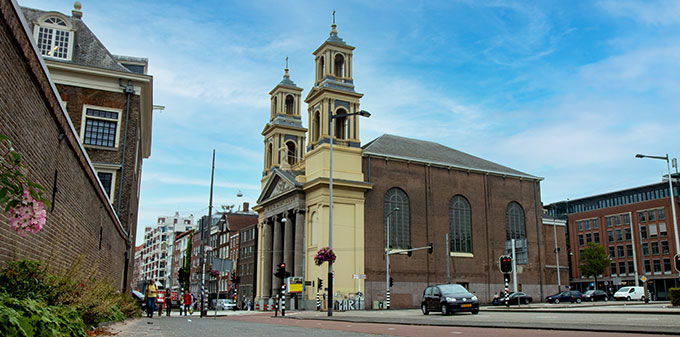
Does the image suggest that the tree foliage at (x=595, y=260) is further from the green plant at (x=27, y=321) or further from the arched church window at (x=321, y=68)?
the green plant at (x=27, y=321)

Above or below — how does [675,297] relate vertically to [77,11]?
below

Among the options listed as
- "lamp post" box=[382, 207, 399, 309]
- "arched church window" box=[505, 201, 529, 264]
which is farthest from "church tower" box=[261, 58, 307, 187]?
"arched church window" box=[505, 201, 529, 264]

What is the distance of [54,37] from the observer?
94.2ft

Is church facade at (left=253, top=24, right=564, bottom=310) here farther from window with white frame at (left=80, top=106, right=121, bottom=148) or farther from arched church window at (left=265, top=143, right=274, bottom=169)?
window with white frame at (left=80, top=106, right=121, bottom=148)

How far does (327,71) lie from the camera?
54500mm

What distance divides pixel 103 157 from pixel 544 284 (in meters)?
49.7

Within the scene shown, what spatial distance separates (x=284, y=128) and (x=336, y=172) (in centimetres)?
1804

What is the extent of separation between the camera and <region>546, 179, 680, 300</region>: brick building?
3280 inches

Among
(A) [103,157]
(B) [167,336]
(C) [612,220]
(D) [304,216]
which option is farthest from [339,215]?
(C) [612,220]

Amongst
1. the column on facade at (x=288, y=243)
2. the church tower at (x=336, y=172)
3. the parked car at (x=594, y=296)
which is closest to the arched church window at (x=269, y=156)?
the column on facade at (x=288, y=243)

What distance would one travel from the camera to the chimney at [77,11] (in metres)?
32.2

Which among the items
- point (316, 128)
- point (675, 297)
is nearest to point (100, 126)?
point (316, 128)

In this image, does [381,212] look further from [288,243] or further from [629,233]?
[629,233]

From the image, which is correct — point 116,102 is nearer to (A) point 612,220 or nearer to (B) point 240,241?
(B) point 240,241
